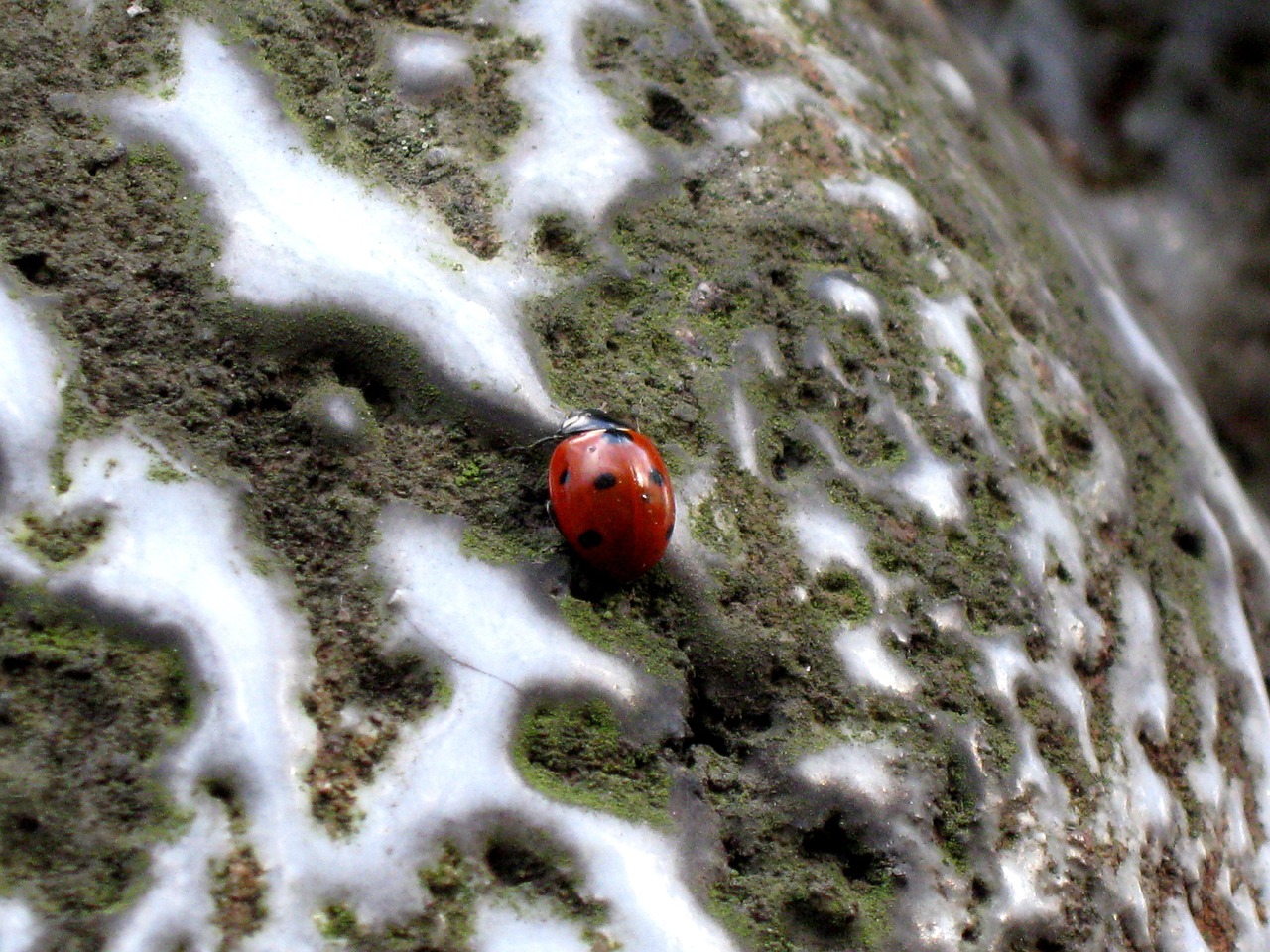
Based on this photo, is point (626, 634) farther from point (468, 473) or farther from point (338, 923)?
point (338, 923)

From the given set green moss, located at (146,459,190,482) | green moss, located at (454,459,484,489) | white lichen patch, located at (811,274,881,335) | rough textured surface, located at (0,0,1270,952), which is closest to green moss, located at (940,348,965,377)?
rough textured surface, located at (0,0,1270,952)

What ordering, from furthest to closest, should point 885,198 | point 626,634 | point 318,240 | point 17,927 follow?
point 885,198, point 318,240, point 626,634, point 17,927

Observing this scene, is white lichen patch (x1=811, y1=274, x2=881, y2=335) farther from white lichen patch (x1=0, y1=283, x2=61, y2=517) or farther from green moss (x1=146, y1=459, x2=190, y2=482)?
white lichen patch (x1=0, y1=283, x2=61, y2=517)

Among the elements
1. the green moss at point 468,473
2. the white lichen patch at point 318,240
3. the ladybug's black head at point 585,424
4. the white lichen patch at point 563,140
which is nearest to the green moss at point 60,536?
the white lichen patch at point 318,240

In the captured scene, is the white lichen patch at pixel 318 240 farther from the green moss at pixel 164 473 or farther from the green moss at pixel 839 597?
the green moss at pixel 839 597

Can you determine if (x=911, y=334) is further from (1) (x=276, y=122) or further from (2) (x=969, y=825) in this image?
(1) (x=276, y=122)

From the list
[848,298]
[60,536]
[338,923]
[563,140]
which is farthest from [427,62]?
[338,923]
